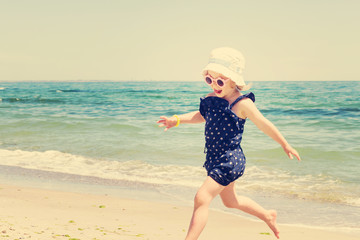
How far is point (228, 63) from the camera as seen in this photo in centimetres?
310

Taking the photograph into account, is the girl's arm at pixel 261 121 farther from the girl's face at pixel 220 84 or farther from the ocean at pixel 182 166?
the ocean at pixel 182 166

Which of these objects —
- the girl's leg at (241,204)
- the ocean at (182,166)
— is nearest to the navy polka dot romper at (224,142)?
the girl's leg at (241,204)

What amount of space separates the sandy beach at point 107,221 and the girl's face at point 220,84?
1.73 meters

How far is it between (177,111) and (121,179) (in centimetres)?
2023

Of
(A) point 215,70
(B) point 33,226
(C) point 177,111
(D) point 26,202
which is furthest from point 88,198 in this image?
(C) point 177,111

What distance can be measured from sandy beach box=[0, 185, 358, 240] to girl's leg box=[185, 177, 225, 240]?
1.01 m

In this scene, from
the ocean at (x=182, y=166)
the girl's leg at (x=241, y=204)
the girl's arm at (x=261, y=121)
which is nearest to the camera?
the girl's arm at (x=261, y=121)

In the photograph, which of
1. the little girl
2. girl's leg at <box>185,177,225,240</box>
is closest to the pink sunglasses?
the little girl

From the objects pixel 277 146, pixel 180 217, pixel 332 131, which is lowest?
pixel 332 131

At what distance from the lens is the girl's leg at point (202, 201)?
312cm

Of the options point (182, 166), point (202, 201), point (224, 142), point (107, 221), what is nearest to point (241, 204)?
point (202, 201)

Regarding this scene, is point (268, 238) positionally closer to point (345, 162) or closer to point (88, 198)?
point (88, 198)

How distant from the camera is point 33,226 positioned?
157 inches

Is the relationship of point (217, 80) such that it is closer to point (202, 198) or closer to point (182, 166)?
point (202, 198)
